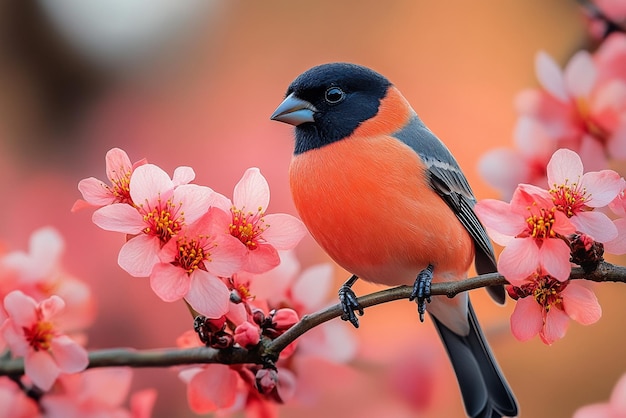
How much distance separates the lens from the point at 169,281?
108cm

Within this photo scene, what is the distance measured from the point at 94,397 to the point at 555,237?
0.79m

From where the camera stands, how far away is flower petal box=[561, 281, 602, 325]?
1070 millimetres

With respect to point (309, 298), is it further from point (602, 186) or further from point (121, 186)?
point (602, 186)

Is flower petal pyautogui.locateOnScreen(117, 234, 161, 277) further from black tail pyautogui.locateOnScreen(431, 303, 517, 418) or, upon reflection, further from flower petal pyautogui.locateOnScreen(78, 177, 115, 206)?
black tail pyautogui.locateOnScreen(431, 303, 517, 418)

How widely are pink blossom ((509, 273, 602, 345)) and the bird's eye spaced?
0.70 metres

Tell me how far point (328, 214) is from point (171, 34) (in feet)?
7.16

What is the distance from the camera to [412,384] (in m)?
1.88

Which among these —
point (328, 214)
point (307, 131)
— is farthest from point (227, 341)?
point (307, 131)

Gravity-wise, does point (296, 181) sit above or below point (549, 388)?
above

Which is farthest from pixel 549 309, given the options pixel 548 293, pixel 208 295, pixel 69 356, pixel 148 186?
pixel 69 356

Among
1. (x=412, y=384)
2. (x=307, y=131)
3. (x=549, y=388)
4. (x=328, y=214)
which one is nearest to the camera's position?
(x=328, y=214)

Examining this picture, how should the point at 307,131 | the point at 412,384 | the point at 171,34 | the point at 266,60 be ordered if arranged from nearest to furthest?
the point at 307,131 < the point at 412,384 < the point at 266,60 < the point at 171,34

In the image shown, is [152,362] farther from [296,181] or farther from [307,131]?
[307,131]

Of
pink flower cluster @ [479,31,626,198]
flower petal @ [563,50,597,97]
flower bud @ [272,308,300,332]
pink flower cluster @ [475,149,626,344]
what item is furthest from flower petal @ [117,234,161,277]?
flower petal @ [563,50,597,97]
